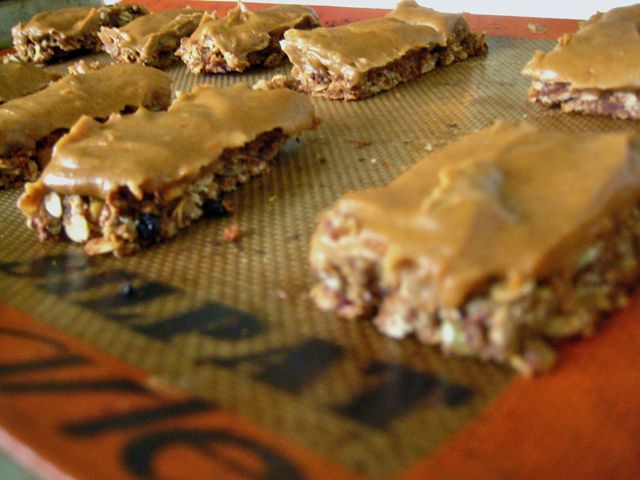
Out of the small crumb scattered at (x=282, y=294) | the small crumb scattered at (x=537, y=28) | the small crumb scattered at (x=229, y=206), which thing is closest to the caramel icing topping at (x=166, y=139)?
the small crumb scattered at (x=229, y=206)

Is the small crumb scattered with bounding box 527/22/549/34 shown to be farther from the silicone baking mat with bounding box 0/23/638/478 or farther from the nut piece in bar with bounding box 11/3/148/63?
the nut piece in bar with bounding box 11/3/148/63

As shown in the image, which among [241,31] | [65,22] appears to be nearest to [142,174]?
[241,31]

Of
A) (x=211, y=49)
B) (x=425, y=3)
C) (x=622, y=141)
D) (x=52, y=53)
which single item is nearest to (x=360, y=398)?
(x=622, y=141)

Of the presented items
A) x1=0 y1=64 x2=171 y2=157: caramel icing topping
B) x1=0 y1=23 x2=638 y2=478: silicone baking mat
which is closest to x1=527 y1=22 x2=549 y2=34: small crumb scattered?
x1=0 y1=23 x2=638 y2=478: silicone baking mat

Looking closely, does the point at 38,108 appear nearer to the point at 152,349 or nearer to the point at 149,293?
the point at 149,293

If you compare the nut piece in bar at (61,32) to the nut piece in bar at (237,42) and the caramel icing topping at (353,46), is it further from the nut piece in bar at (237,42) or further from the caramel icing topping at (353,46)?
the caramel icing topping at (353,46)
